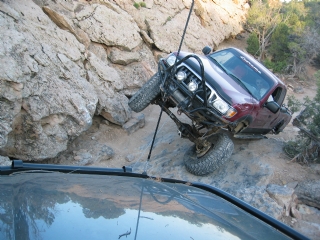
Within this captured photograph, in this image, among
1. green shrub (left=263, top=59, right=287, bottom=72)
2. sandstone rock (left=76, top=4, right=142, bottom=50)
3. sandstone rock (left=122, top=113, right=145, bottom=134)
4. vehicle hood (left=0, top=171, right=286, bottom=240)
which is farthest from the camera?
green shrub (left=263, top=59, right=287, bottom=72)

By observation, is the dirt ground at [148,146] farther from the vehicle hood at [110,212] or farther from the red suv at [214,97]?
the vehicle hood at [110,212]

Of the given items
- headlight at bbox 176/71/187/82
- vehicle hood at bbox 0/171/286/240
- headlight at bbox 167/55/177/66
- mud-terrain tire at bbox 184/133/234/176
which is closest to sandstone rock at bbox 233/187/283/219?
mud-terrain tire at bbox 184/133/234/176

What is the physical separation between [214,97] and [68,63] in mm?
3318

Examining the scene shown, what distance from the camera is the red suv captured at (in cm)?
510

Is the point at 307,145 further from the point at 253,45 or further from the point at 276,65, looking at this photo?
the point at 253,45

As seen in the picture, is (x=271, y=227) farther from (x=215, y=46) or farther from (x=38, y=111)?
(x=215, y=46)

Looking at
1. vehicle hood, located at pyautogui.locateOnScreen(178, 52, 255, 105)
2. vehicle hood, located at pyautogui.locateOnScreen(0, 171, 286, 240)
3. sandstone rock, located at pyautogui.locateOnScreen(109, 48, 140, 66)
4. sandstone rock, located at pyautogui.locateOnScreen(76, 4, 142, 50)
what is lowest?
sandstone rock, located at pyautogui.locateOnScreen(109, 48, 140, 66)

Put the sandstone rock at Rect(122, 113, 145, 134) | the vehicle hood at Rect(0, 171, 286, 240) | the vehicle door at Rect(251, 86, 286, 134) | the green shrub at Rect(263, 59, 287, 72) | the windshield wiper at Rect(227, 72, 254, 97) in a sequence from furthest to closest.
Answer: the green shrub at Rect(263, 59, 287, 72), the sandstone rock at Rect(122, 113, 145, 134), the vehicle door at Rect(251, 86, 286, 134), the windshield wiper at Rect(227, 72, 254, 97), the vehicle hood at Rect(0, 171, 286, 240)

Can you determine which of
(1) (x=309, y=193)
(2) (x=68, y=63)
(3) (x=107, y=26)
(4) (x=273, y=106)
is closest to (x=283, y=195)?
(1) (x=309, y=193)

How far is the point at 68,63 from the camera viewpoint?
6.86 meters

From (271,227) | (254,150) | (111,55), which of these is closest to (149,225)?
(271,227)

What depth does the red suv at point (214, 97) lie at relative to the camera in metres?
5.10

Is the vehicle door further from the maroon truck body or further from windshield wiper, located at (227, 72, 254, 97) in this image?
windshield wiper, located at (227, 72, 254, 97)

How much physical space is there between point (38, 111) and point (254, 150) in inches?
164
